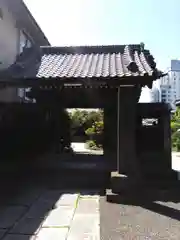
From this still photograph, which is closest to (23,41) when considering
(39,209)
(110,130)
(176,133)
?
(110,130)

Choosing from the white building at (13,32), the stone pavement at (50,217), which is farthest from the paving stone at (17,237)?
the white building at (13,32)

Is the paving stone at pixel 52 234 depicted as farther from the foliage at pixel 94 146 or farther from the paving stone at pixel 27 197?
the foliage at pixel 94 146

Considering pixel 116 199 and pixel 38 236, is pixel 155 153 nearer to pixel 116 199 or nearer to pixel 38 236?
pixel 116 199

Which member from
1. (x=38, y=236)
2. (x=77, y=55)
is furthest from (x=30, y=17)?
(x=38, y=236)

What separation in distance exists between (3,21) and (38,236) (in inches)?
271

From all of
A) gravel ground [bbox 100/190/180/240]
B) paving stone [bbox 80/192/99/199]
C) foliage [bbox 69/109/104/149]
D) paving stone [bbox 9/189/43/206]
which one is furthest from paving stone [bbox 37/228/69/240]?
foliage [bbox 69/109/104/149]

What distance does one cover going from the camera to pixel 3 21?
27.0 ft

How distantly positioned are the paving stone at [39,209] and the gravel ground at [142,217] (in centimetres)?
96

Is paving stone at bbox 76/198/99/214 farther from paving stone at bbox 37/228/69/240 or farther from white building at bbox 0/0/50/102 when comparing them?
white building at bbox 0/0/50/102

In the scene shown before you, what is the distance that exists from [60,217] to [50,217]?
16cm

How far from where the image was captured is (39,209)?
4723mm

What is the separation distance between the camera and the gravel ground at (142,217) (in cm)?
362

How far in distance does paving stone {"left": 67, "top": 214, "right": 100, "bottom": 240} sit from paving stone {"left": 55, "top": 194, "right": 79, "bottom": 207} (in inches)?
28.6

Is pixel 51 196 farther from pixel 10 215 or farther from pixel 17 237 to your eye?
pixel 17 237
